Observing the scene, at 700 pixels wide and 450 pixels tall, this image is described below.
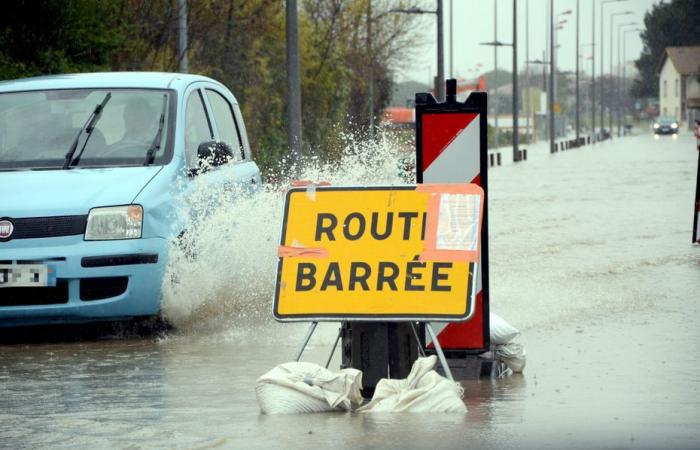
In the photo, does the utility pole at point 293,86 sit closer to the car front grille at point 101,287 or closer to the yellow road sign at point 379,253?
the car front grille at point 101,287

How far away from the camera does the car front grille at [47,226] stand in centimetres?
1002

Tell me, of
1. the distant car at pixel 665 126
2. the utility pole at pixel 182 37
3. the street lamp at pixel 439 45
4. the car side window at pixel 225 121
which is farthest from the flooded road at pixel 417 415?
the distant car at pixel 665 126

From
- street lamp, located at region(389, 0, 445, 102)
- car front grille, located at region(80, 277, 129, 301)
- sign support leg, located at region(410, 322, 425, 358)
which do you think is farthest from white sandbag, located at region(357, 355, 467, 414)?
street lamp, located at region(389, 0, 445, 102)

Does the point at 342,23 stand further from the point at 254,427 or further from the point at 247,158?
the point at 254,427

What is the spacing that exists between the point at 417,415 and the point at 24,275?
3.71 meters

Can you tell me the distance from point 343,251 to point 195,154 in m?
3.71

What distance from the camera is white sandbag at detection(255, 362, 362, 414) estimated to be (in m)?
7.25

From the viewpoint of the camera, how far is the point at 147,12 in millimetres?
27203

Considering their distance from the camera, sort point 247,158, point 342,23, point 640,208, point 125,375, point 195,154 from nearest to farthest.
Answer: point 125,375, point 195,154, point 247,158, point 640,208, point 342,23

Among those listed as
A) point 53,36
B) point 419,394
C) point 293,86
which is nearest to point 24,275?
point 419,394

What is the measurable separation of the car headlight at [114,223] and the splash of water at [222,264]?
36 centimetres

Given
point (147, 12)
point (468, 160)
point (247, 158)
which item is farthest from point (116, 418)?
point (147, 12)

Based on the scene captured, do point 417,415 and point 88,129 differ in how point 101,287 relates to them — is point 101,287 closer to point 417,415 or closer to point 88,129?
point 88,129

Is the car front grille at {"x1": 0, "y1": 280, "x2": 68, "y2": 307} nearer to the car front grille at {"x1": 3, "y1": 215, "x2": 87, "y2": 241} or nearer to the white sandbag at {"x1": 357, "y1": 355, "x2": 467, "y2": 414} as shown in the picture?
the car front grille at {"x1": 3, "y1": 215, "x2": 87, "y2": 241}
